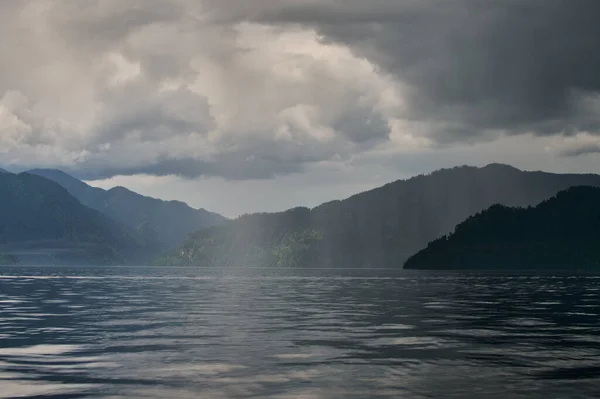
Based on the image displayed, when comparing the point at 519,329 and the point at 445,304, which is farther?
the point at 445,304

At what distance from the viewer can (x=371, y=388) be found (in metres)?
29.3

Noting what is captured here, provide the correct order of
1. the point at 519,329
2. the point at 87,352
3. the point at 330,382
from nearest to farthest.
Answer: the point at 330,382, the point at 87,352, the point at 519,329

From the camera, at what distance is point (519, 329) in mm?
54500

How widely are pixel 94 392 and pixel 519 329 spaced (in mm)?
35980

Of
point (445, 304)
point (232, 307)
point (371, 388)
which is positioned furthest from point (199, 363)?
point (445, 304)

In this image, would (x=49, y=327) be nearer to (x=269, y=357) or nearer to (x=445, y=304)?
(x=269, y=357)

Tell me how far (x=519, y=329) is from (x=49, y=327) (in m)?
35.9

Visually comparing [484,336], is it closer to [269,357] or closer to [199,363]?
[269,357]

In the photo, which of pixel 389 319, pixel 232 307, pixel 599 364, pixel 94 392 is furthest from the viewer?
pixel 232 307

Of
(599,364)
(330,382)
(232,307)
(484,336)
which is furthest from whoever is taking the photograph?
(232,307)

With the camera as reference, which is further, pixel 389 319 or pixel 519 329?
pixel 389 319

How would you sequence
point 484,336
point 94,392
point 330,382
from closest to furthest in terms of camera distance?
1. point 94,392
2. point 330,382
3. point 484,336

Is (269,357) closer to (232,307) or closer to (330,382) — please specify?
(330,382)

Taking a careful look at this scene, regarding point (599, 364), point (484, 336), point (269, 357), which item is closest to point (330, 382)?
point (269, 357)
